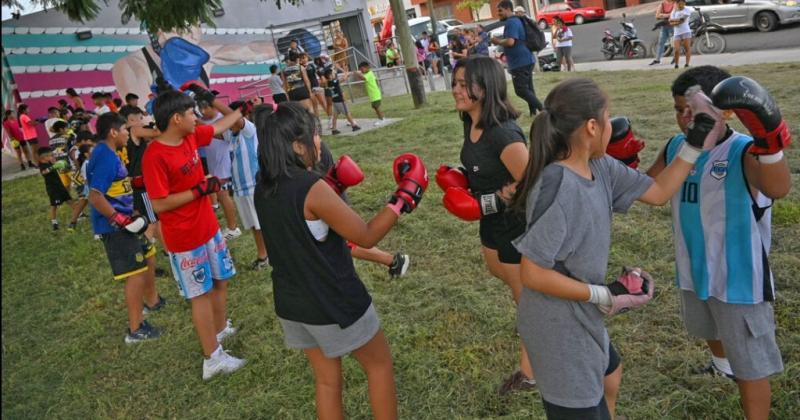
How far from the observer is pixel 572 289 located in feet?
6.73

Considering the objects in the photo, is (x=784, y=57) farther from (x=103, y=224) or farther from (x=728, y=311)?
(x=103, y=224)

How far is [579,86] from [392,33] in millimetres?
28101

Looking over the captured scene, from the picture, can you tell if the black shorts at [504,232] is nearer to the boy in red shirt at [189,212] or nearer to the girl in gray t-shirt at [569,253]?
the girl in gray t-shirt at [569,253]

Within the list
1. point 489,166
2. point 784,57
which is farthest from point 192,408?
point 784,57

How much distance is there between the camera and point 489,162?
3031 millimetres

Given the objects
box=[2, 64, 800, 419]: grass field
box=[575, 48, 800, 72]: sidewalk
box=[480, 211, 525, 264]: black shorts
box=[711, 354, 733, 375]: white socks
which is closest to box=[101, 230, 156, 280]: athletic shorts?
box=[2, 64, 800, 419]: grass field

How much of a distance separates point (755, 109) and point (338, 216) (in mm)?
1600

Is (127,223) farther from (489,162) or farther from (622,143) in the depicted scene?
(622,143)

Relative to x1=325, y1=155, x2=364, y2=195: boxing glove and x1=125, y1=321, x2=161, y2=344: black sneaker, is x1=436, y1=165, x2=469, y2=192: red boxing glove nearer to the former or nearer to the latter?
x1=325, y1=155, x2=364, y2=195: boxing glove

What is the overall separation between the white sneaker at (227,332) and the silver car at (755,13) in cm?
1602

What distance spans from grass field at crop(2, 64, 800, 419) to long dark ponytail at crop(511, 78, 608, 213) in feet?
5.17

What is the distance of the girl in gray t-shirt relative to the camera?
2053 millimetres

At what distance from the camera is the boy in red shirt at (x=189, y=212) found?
148 inches

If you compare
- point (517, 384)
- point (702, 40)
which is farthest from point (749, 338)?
point (702, 40)
